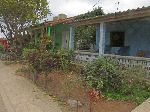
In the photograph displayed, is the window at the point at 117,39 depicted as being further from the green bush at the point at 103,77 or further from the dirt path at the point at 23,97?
the green bush at the point at 103,77

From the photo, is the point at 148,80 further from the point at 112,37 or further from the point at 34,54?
the point at 112,37

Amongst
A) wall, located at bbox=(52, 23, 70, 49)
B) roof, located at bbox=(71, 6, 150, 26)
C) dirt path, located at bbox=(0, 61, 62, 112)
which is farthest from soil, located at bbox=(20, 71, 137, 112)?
wall, located at bbox=(52, 23, 70, 49)

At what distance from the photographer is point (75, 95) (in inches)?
495

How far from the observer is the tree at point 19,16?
2461 centimetres

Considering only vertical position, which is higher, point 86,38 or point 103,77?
point 86,38

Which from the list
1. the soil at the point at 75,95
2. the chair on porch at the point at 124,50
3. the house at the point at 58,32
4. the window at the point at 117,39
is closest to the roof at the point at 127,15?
the chair on porch at the point at 124,50

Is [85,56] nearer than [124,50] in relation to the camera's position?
Yes

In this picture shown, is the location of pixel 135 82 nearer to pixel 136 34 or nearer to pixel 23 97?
pixel 23 97

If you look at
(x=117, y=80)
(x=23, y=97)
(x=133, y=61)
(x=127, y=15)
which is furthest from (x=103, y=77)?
(x=23, y=97)

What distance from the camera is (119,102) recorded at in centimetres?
1130

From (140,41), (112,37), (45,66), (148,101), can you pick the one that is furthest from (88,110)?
(112,37)

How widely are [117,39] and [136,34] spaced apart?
1.94m

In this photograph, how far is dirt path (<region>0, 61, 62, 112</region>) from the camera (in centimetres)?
1109

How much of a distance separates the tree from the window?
7.93 metres
